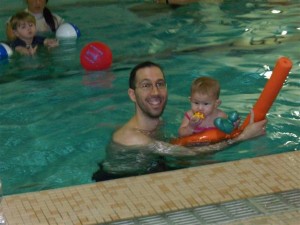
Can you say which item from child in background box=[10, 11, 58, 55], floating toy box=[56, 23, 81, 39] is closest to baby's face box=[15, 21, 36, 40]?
child in background box=[10, 11, 58, 55]

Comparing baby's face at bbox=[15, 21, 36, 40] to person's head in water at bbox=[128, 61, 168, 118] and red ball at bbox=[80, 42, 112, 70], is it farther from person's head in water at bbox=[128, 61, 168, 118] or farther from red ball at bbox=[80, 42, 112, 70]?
person's head in water at bbox=[128, 61, 168, 118]

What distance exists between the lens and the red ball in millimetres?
7500

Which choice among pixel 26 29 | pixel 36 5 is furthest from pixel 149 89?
pixel 36 5

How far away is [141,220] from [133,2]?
780cm

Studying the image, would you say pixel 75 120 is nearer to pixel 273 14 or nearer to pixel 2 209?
pixel 2 209

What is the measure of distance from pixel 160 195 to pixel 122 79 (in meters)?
3.52

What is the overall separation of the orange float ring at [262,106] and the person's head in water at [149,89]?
327mm

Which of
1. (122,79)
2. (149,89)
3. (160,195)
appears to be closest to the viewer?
(160,195)

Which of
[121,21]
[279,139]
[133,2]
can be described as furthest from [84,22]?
[279,139]

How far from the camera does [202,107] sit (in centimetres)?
529

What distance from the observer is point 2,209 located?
3.81 metres

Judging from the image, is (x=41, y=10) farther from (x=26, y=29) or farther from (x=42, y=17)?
(x=26, y=29)

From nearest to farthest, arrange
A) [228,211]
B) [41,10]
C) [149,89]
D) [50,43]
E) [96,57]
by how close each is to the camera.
A: 1. [228,211]
2. [149,89]
3. [96,57]
4. [50,43]
5. [41,10]

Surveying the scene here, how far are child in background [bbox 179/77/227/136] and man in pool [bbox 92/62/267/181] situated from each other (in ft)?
0.83
